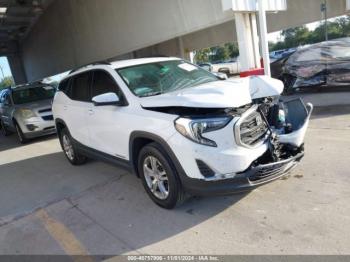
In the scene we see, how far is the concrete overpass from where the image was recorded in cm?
1045

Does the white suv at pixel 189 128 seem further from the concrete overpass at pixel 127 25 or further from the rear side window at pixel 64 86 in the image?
the concrete overpass at pixel 127 25

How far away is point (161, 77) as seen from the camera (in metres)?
4.96

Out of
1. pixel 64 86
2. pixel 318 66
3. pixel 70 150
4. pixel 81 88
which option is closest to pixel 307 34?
pixel 318 66

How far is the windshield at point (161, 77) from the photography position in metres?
4.68

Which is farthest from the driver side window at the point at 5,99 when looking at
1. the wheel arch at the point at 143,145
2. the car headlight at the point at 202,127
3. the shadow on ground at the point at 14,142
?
the car headlight at the point at 202,127

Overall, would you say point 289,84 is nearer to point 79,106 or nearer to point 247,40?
point 247,40

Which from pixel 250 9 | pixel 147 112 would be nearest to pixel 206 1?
pixel 250 9

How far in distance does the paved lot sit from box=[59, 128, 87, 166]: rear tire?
0.80 meters

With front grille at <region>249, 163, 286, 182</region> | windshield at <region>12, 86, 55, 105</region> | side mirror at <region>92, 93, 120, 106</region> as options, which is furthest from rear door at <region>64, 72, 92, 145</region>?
windshield at <region>12, 86, 55, 105</region>

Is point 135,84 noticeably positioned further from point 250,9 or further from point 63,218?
point 250,9

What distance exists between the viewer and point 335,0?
44.7ft

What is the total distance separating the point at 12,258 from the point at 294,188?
3.34 meters

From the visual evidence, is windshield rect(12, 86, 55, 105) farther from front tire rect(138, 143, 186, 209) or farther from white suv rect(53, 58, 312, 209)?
front tire rect(138, 143, 186, 209)

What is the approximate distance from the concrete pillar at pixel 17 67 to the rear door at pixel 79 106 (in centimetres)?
3552
